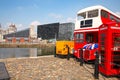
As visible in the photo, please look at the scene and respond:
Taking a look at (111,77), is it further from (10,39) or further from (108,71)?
(10,39)

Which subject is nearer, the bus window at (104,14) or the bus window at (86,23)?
the bus window at (104,14)

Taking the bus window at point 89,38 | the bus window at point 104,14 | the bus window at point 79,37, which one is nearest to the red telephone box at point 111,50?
the bus window at point 104,14

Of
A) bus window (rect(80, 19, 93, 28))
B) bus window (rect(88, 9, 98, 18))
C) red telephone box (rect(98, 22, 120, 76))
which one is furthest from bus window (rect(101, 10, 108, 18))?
red telephone box (rect(98, 22, 120, 76))

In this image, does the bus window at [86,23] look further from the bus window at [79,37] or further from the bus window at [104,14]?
the bus window at [104,14]

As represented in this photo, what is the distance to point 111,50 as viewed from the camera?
9039mm

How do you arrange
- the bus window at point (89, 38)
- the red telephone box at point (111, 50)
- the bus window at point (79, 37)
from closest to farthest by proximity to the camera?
the red telephone box at point (111, 50) < the bus window at point (89, 38) < the bus window at point (79, 37)

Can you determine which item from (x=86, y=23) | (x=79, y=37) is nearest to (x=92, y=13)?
(x=86, y=23)

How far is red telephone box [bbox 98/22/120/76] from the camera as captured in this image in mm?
9039

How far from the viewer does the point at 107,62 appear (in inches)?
357

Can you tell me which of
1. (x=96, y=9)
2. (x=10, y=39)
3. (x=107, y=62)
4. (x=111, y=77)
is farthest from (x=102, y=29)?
(x=10, y=39)

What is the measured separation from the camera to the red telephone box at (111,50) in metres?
9.04

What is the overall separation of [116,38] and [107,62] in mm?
1406

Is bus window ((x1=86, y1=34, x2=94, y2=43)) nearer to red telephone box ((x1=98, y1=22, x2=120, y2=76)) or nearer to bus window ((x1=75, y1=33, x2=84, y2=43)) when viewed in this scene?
bus window ((x1=75, y1=33, x2=84, y2=43))

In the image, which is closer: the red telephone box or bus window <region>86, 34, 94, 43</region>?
the red telephone box
